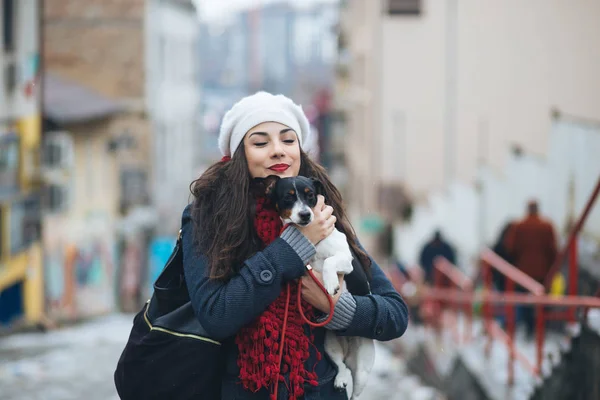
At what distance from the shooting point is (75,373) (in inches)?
430

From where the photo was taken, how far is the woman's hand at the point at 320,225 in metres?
2.76

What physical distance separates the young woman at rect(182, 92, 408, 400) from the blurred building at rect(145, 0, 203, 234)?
92.5ft

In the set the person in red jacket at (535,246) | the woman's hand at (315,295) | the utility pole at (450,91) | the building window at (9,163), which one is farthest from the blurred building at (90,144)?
the woman's hand at (315,295)

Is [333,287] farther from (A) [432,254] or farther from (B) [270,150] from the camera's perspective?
(A) [432,254]

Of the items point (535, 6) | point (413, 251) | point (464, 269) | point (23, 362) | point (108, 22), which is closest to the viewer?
point (23, 362)

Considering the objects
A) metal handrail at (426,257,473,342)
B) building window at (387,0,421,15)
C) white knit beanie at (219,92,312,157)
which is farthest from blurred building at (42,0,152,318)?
white knit beanie at (219,92,312,157)

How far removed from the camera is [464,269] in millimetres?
17469

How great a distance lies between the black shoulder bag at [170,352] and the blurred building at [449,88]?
61.3 ft

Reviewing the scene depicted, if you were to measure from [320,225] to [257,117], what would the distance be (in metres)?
0.39

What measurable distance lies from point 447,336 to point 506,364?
2.94m

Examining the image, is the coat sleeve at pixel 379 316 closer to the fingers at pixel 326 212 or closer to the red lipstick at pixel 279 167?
the fingers at pixel 326 212

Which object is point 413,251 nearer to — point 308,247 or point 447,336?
point 447,336

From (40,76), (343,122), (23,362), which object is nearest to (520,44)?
(40,76)

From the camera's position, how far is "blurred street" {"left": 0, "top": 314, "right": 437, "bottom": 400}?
9.52 metres
